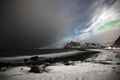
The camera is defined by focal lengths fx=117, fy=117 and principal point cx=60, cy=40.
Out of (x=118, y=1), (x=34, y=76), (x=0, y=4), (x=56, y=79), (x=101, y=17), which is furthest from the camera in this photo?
(x=101, y=17)

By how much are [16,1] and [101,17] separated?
5643 mm

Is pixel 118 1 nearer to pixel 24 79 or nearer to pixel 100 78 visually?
pixel 100 78

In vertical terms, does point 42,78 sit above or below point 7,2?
below

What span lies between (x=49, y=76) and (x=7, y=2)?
4899 mm

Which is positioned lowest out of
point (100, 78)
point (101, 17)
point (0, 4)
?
point (100, 78)

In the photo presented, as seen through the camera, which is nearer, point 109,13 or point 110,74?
point 110,74

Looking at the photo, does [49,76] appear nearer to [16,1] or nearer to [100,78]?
[100,78]

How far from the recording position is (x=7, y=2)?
22.1ft

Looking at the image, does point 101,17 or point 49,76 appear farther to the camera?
point 101,17

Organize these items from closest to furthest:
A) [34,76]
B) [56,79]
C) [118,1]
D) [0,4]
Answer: [56,79], [34,76], [0,4], [118,1]

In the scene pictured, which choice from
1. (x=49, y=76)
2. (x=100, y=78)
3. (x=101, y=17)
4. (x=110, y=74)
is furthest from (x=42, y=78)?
(x=101, y=17)

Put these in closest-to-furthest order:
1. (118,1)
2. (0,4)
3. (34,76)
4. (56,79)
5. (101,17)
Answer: (56,79) < (34,76) < (0,4) < (118,1) < (101,17)

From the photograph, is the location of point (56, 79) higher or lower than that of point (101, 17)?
lower

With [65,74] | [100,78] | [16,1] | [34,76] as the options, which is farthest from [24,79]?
[16,1]
